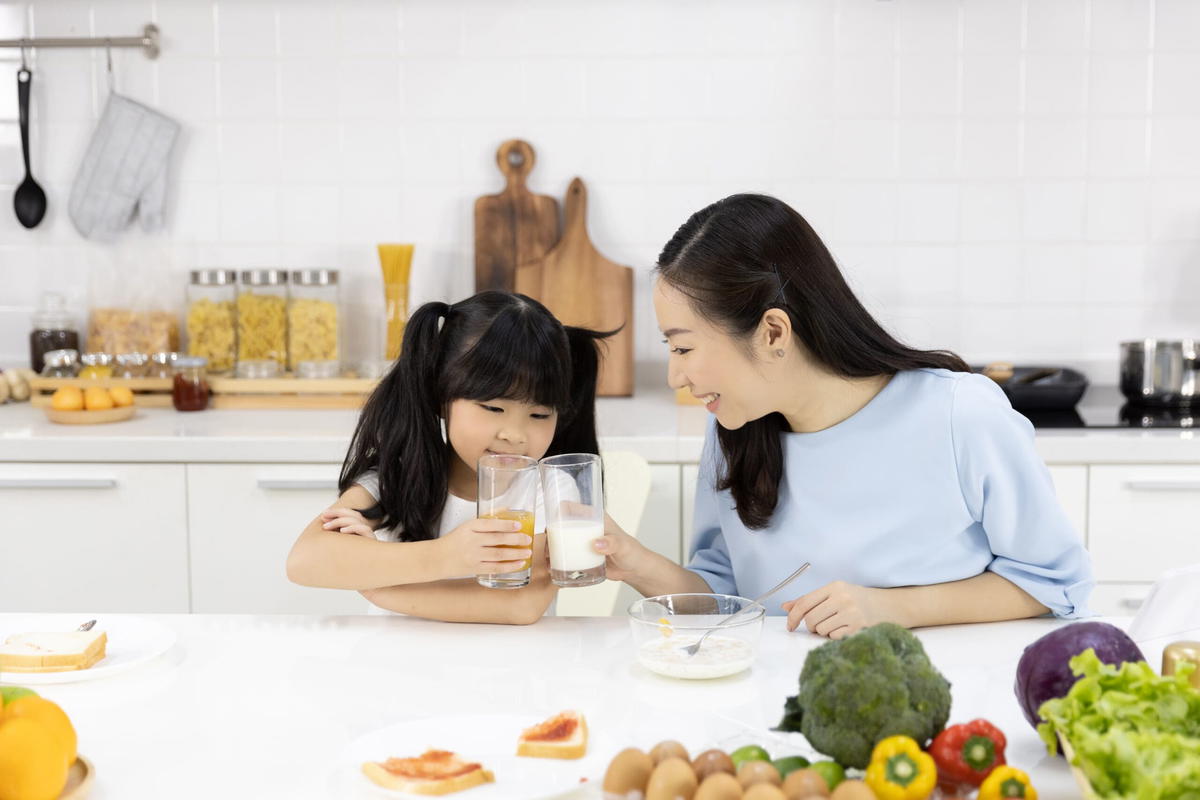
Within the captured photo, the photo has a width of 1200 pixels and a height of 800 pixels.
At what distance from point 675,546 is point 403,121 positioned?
129cm

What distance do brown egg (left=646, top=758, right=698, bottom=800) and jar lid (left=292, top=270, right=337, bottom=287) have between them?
7.38ft

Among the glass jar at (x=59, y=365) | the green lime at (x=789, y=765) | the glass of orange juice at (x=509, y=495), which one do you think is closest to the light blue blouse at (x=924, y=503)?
the glass of orange juice at (x=509, y=495)

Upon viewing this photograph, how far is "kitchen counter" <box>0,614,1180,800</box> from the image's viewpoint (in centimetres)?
101

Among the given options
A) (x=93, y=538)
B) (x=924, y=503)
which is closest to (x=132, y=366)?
(x=93, y=538)

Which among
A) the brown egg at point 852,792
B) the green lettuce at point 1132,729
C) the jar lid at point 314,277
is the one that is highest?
the jar lid at point 314,277

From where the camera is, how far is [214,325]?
9.59 ft

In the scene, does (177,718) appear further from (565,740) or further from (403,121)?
(403,121)

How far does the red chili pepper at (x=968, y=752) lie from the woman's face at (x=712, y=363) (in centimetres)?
68

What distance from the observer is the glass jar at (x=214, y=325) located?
292 centimetres

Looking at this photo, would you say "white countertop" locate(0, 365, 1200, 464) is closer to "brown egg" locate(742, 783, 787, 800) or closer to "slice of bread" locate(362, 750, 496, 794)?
"slice of bread" locate(362, 750, 496, 794)

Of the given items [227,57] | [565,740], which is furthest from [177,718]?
[227,57]

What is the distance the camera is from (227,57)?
298 cm

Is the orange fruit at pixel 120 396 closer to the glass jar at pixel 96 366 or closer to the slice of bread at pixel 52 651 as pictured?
the glass jar at pixel 96 366

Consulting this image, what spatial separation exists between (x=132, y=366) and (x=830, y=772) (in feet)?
8.06
